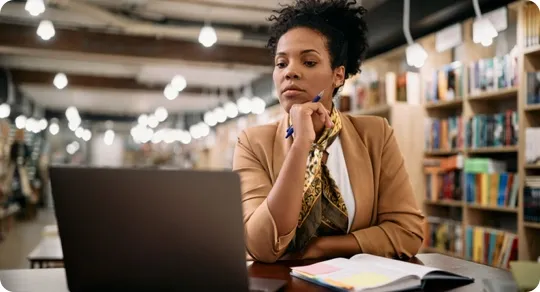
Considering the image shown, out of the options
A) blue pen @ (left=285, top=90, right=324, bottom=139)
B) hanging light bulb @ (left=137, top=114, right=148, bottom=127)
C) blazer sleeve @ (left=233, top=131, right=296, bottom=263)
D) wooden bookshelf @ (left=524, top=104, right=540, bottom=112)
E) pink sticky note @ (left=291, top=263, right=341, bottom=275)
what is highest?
hanging light bulb @ (left=137, top=114, right=148, bottom=127)

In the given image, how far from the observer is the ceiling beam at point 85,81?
9.53 meters

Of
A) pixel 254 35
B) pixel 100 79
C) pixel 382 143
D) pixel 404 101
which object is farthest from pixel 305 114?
pixel 100 79

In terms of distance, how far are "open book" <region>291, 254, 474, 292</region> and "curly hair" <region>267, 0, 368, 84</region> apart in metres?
0.74

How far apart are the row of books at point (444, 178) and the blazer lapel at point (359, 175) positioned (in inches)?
130

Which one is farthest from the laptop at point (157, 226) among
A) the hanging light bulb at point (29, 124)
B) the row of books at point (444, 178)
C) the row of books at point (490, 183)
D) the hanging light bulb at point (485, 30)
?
the hanging light bulb at point (29, 124)

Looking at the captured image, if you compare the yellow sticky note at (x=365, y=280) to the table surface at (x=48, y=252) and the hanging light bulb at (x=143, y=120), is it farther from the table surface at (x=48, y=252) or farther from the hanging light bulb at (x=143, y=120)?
the hanging light bulb at (x=143, y=120)

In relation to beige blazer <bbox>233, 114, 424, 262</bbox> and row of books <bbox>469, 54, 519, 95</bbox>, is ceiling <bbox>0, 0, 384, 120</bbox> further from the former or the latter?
beige blazer <bbox>233, 114, 424, 262</bbox>

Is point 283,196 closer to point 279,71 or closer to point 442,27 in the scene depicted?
point 279,71

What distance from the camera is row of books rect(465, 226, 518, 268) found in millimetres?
3980

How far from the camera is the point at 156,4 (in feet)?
18.2

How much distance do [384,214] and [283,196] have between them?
0.40 metres

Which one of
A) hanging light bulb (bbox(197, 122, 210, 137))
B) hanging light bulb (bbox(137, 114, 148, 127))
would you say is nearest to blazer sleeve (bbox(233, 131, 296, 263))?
hanging light bulb (bbox(197, 122, 210, 137))

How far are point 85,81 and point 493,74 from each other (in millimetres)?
7846

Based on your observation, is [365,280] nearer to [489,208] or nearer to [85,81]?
[489,208]
